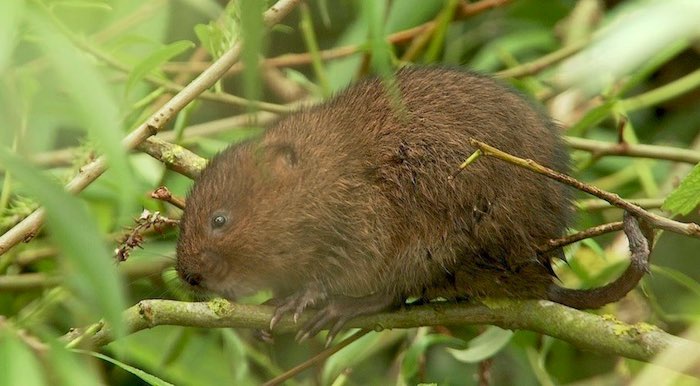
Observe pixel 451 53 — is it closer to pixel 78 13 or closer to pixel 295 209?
pixel 295 209

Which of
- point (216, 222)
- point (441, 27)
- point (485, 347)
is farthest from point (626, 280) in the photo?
point (441, 27)

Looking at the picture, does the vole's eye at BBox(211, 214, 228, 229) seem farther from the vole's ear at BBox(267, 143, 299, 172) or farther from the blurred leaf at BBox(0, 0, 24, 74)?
the blurred leaf at BBox(0, 0, 24, 74)

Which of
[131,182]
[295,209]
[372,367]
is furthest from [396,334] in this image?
[131,182]

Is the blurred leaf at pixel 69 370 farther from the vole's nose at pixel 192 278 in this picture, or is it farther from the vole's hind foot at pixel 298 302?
the vole's nose at pixel 192 278

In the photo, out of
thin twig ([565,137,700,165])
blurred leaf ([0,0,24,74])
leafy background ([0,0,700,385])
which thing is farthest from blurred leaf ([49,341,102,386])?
thin twig ([565,137,700,165])

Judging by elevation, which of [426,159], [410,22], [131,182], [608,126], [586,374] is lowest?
[586,374]

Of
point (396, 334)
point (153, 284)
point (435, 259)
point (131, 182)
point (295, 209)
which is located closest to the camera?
point (131, 182)
